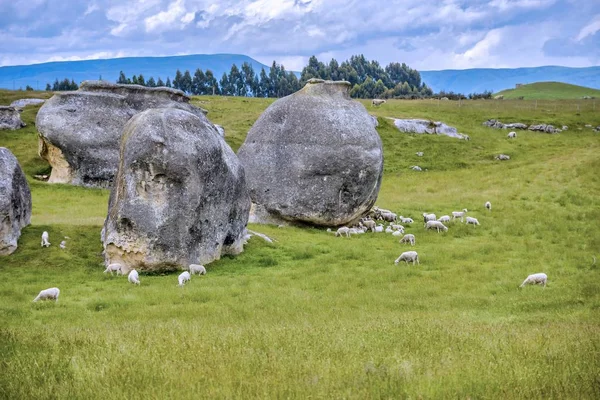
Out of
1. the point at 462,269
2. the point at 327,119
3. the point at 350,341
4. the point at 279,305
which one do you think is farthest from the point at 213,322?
the point at 327,119

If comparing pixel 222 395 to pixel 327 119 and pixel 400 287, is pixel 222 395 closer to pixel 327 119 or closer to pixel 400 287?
pixel 400 287

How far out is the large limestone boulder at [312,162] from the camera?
27.2 meters

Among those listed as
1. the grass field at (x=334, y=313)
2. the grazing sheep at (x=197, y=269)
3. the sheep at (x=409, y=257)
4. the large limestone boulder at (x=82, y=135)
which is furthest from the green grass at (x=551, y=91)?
the grazing sheep at (x=197, y=269)

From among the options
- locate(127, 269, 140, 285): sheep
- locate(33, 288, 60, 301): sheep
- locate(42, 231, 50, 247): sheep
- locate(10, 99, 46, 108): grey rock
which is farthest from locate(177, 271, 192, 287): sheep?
locate(10, 99, 46, 108): grey rock

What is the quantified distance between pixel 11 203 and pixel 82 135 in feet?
60.8

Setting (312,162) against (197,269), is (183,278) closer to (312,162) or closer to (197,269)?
(197,269)

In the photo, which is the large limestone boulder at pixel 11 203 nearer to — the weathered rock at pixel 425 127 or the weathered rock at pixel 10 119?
the weathered rock at pixel 10 119

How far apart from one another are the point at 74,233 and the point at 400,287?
11.7 metres

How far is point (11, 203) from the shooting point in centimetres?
1961

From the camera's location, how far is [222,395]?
6.15 metres

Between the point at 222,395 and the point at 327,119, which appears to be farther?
the point at 327,119

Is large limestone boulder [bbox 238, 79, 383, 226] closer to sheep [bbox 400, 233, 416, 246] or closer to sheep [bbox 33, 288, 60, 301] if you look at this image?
sheep [bbox 400, 233, 416, 246]

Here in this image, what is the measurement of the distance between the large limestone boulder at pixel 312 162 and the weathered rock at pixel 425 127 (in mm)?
33447

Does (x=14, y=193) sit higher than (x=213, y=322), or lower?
higher
